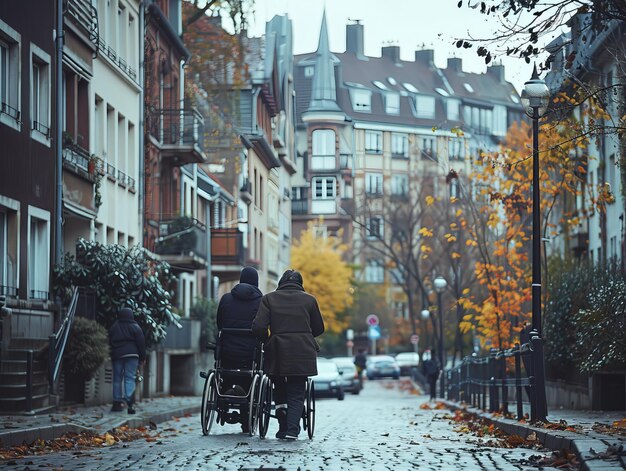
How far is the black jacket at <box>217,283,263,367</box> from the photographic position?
1875 cm

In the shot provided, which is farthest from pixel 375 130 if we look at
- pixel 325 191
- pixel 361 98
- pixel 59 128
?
pixel 59 128

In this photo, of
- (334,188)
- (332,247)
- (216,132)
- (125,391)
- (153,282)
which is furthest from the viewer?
(332,247)

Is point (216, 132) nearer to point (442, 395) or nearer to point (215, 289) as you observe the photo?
point (215, 289)

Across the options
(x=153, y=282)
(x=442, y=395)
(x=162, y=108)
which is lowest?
(x=442, y=395)

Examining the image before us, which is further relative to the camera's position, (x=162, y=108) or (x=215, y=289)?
(x=215, y=289)

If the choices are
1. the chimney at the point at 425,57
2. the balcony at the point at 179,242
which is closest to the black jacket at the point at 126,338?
the balcony at the point at 179,242

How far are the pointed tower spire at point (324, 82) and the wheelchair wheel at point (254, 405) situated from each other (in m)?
64.1

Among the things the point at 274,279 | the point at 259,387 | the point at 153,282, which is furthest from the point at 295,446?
the point at 274,279

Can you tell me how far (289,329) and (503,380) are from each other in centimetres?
775

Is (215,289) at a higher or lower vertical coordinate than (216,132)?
lower

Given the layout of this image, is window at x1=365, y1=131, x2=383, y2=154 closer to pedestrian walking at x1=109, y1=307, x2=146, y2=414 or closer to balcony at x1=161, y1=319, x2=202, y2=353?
balcony at x1=161, y1=319, x2=202, y2=353

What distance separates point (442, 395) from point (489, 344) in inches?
139

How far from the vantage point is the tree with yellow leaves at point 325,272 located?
340 ft

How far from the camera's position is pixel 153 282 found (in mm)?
32062
